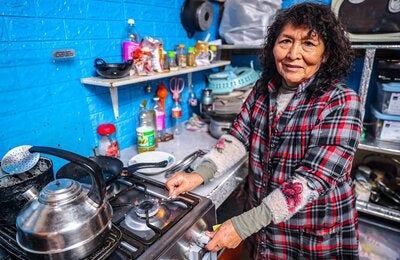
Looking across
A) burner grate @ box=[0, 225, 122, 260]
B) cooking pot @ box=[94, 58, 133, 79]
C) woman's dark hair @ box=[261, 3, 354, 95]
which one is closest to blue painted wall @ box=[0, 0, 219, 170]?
cooking pot @ box=[94, 58, 133, 79]

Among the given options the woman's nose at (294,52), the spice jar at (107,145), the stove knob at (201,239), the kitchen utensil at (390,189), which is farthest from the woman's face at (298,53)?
the kitchen utensil at (390,189)

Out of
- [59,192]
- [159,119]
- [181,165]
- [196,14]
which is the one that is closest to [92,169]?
[59,192]

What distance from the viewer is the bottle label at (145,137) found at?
4.36 ft

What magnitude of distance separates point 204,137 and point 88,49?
0.82 meters

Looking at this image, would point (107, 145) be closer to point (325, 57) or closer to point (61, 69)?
point (61, 69)

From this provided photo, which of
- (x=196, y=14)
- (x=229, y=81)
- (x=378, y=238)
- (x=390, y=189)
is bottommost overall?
(x=378, y=238)

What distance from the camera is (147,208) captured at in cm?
83

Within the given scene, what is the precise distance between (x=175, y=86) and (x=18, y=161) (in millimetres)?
1086

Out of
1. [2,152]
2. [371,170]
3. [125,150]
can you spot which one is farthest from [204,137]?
[371,170]

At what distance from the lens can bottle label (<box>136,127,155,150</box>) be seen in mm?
1328

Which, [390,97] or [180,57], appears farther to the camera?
[180,57]

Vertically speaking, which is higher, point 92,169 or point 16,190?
point 92,169

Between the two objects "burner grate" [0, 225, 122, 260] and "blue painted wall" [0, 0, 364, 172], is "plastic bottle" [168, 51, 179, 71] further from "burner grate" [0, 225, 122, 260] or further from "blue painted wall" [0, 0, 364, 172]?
"burner grate" [0, 225, 122, 260]

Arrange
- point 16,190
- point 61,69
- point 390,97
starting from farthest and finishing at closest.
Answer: point 390,97
point 61,69
point 16,190
